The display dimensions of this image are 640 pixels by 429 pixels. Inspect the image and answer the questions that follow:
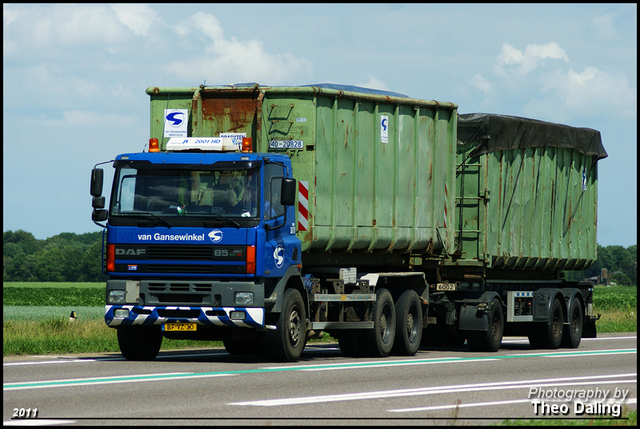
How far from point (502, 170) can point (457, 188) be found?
3.91ft

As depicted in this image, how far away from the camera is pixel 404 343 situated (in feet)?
59.7

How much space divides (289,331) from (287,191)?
2162 millimetres

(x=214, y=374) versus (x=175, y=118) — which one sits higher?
(x=175, y=118)

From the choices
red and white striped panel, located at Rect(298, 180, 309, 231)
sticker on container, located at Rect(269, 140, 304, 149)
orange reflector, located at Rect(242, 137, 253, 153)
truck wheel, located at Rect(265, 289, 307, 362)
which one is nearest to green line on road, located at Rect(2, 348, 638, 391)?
truck wheel, located at Rect(265, 289, 307, 362)

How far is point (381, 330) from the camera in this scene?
700 inches

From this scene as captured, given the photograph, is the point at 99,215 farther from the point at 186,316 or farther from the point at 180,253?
the point at 186,316

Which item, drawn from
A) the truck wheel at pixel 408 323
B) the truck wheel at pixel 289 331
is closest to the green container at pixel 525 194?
the truck wheel at pixel 408 323

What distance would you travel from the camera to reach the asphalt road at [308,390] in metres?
9.53

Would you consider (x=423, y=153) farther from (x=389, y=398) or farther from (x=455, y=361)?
(x=389, y=398)

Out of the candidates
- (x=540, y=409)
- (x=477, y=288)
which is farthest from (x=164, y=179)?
(x=477, y=288)

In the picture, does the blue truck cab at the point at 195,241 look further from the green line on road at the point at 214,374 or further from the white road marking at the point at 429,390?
the white road marking at the point at 429,390

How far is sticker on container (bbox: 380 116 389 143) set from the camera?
701 inches

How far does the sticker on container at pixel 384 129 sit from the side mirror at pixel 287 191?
130 inches

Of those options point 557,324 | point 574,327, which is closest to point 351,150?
point 557,324
